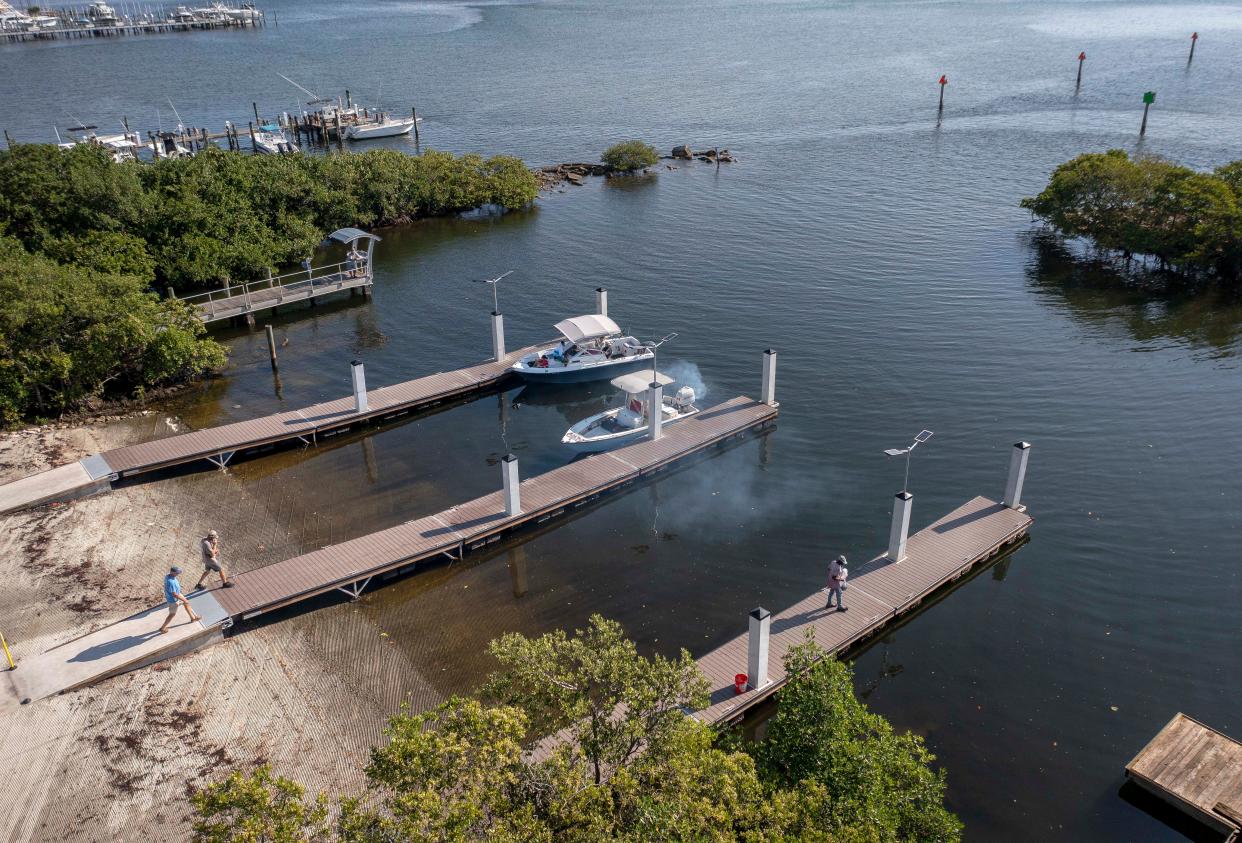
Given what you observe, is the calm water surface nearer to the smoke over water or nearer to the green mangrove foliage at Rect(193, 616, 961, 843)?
the smoke over water

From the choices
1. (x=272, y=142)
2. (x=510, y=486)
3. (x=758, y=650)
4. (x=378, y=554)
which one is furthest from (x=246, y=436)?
(x=272, y=142)

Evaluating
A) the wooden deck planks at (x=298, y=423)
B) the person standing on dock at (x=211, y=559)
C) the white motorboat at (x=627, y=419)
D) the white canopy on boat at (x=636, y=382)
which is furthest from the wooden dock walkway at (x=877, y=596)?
the wooden deck planks at (x=298, y=423)

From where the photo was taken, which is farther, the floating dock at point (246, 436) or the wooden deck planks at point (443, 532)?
the floating dock at point (246, 436)

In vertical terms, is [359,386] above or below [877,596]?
above

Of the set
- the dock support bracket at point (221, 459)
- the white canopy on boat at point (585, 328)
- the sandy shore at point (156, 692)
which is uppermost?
the white canopy on boat at point (585, 328)

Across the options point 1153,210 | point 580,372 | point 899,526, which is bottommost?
point 899,526

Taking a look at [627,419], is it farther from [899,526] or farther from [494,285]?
[899,526]

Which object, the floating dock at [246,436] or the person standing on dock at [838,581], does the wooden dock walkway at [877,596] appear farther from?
the floating dock at [246,436]

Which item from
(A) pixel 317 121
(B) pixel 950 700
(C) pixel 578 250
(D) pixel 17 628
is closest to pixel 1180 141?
(C) pixel 578 250
